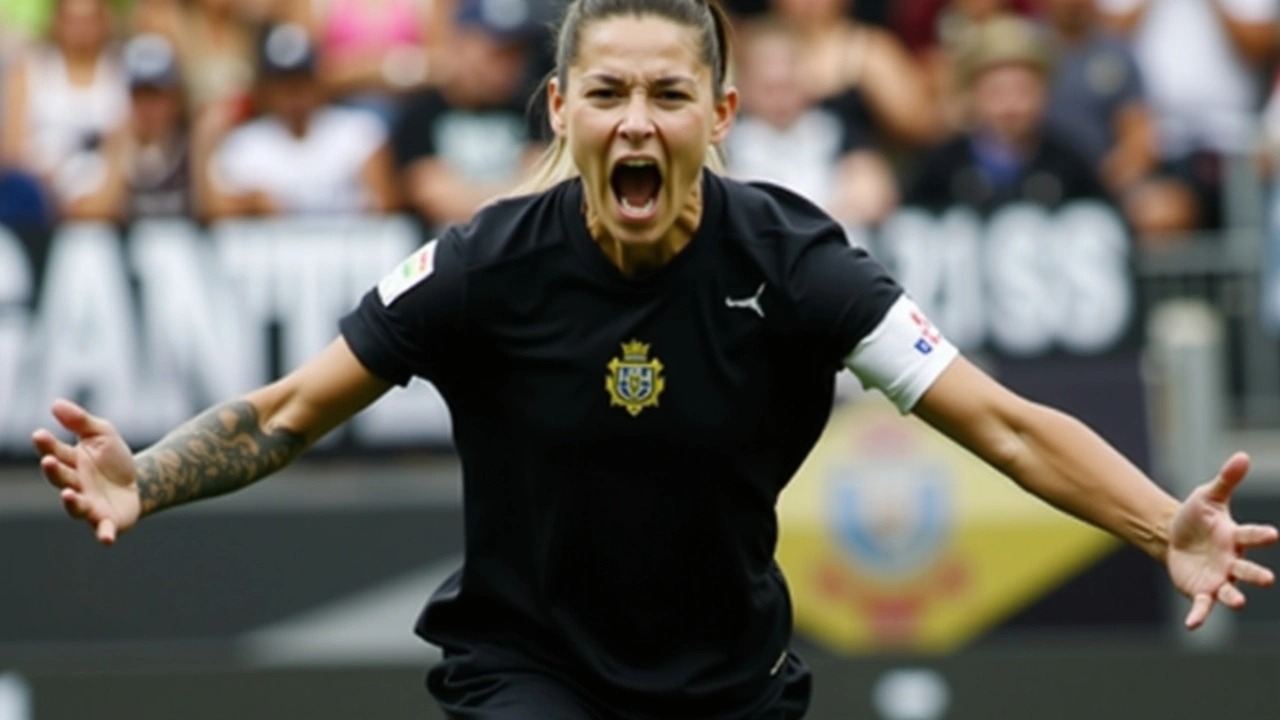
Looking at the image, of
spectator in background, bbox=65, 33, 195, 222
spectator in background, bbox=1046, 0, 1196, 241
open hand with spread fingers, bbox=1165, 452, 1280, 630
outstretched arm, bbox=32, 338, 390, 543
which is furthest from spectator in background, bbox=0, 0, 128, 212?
Answer: open hand with spread fingers, bbox=1165, 452, 1280, 630

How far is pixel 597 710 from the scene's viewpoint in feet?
17.4

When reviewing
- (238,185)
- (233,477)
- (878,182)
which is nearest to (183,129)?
(238,185)

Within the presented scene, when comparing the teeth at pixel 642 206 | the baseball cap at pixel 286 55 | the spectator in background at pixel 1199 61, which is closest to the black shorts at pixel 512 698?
the teeth at pixel 642 206

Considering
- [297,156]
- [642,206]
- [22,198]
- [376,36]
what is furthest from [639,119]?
[376,36]

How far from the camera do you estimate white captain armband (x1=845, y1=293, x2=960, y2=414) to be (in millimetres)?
5250

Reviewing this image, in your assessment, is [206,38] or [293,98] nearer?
[293,98]

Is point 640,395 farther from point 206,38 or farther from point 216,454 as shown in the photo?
point 206,38

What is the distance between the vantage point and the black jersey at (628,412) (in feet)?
17.1

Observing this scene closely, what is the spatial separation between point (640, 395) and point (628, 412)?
0.13 feet

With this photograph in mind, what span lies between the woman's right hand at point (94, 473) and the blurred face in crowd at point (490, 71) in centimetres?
570

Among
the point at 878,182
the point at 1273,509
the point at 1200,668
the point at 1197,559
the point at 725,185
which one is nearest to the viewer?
the point at 1197,559

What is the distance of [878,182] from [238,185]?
2.64m

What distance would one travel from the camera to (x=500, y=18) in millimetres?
10945

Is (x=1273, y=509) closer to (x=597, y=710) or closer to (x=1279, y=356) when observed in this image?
(x=1279, y=356)
